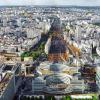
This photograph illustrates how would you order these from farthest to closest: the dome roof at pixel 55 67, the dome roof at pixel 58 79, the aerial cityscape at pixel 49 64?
1. the dome roof at pixel 55 67
2. the dome roof at pixel 58 79
3. the aerial cityscape at pixel 49 64

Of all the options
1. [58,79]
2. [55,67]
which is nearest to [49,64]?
[55,67]

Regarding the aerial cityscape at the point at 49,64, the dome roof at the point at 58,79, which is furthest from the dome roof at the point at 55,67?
the dome roof at the point at 58,79

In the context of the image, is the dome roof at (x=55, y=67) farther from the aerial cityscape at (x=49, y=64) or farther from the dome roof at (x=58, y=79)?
the dome roof at (x=58, y=79)

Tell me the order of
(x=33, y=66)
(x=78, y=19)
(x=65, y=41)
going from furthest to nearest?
(x=78, y=19) < (x=65, y=41) < (x=33, y=66)

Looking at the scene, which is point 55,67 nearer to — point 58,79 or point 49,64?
point 49,64

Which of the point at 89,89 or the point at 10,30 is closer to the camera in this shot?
the point at 89,89

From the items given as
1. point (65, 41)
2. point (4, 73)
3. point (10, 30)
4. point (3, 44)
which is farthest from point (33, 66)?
point (10, 30)

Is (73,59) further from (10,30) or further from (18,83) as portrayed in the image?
(10,30)

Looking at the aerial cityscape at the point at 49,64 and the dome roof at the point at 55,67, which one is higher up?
the dome roof at the point at 55,67
